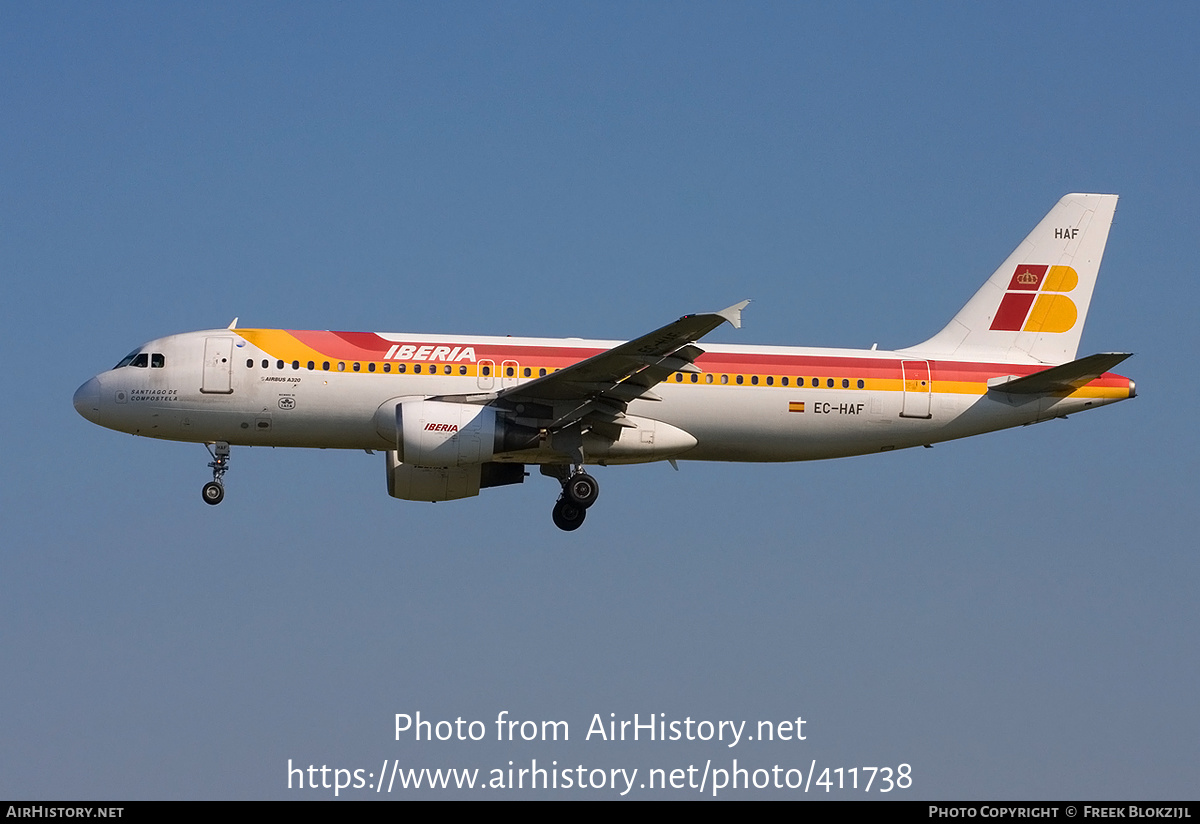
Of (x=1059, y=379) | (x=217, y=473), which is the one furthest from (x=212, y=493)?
(x=1059, y=379)

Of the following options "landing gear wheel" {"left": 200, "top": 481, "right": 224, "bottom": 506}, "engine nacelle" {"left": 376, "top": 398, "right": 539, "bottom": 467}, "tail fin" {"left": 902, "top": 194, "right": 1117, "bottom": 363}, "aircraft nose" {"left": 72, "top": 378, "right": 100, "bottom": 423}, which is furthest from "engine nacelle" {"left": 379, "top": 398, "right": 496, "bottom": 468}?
"tail fin" {"left": 902, "top": 194, "right": 1117, "bottom": 363}

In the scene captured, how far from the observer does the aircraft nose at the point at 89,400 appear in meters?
37.2

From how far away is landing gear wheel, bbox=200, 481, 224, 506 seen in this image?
3722 centimetres

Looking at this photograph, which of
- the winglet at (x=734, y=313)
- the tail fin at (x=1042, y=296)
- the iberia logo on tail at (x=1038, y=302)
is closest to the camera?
the winglet at (x=734, y=313)

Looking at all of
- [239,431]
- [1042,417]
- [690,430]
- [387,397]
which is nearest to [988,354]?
[1042,417]

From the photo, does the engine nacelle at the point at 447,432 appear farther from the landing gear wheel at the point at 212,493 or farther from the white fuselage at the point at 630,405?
the landing gear wheel at the point at 212,493

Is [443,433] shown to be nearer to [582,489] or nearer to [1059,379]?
[582,489]

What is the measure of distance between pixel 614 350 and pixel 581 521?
574cm

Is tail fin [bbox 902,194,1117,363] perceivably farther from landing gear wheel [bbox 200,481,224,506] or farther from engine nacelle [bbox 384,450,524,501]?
landing gear wheel [bbox 200,481,224,506]

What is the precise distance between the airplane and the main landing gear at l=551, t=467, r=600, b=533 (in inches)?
1.9

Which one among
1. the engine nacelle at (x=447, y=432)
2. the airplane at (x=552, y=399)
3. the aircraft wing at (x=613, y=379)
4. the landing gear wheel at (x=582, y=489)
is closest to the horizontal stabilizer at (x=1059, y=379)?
the airplane at (x=552, y=399)

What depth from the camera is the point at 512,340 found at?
37625 mm

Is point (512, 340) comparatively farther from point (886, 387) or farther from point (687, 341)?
point (886, 387)

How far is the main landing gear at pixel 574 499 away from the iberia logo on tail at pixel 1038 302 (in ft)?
37.5
